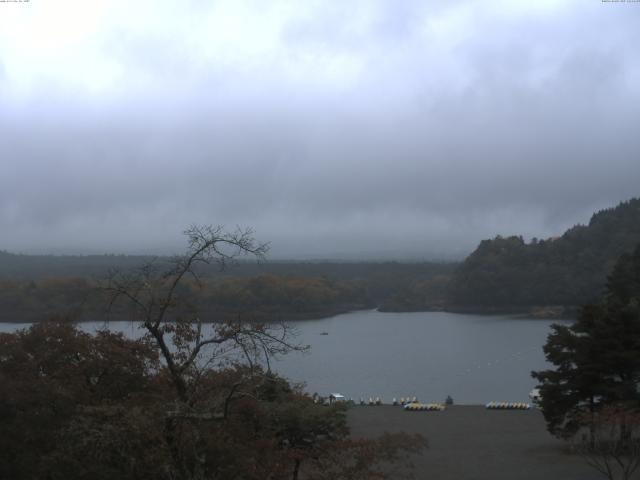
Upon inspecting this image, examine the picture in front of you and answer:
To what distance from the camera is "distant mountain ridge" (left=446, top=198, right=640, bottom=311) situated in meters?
71.8

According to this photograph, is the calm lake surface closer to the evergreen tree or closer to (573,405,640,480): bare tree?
the evergreen tree

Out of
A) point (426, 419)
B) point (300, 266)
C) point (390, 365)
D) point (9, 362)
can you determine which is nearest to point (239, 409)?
point (9, 362)

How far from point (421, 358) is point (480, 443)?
25.1 metres

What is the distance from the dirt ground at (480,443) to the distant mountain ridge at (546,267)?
51.7m

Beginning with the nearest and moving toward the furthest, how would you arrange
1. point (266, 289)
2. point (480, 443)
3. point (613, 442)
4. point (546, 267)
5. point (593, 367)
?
point (613, 442)
point (593, 367)
point (480, 443)
point (266, 289)
point (546, 267)

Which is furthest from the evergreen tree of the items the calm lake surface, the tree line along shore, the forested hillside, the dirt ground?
the tree line along shore

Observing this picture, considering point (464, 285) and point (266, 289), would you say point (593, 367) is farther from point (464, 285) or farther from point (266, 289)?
point (464, 285)

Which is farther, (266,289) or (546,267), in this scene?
(546,267)

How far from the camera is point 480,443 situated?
16594 mm

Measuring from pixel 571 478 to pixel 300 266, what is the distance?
92106 mm

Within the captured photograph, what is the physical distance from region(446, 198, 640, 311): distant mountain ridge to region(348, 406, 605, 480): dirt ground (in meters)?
51.7

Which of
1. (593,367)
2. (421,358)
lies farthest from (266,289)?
(593,367)

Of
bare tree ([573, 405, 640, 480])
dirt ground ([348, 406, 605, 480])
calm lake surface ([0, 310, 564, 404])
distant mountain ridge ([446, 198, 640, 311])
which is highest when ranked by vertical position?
distant mountain ridge ([446, 198, 640, 311])

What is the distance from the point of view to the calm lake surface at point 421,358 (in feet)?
98.7
